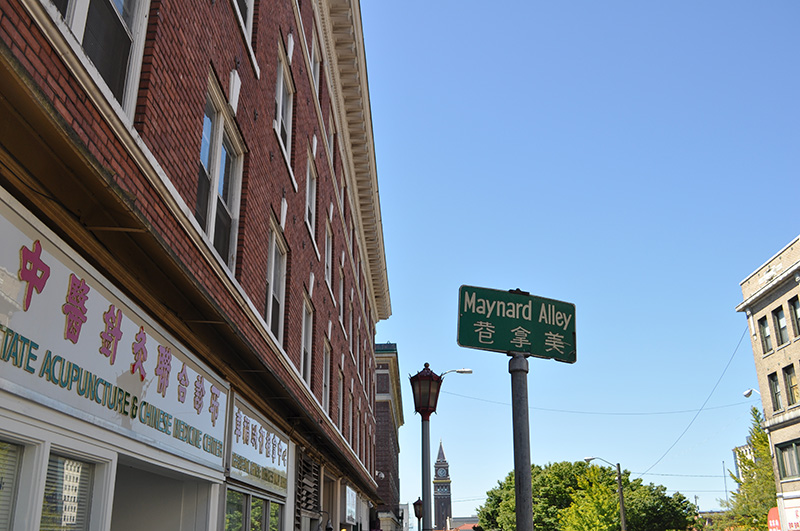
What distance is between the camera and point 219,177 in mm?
10117

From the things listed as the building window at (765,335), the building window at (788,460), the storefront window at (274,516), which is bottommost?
the storefront window at (274,516)

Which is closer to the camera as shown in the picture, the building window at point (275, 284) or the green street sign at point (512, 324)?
the green street sign at point (512, 324)

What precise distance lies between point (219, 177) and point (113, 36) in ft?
11.6

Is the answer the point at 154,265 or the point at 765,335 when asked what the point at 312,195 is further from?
the point at 765,335

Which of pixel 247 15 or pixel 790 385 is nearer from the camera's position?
pixel 247 15

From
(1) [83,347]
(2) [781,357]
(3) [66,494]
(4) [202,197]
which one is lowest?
(3) [66,494]

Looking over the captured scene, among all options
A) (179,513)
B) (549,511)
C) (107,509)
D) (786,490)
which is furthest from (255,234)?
(549,511)

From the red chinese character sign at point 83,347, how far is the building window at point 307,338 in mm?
8883

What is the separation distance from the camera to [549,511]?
3219 inches

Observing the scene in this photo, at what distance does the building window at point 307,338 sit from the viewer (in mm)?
17109

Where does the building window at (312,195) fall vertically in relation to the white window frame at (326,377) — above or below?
above

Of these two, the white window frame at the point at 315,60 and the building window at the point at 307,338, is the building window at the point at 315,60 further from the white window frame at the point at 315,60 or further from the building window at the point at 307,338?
the building window at the point at 307,338

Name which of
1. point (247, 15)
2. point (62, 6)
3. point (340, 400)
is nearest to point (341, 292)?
point (340, 400)

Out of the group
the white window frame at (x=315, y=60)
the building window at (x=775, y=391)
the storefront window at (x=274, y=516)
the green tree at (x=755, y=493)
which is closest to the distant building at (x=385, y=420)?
the green tree at (x=755, y=493)
